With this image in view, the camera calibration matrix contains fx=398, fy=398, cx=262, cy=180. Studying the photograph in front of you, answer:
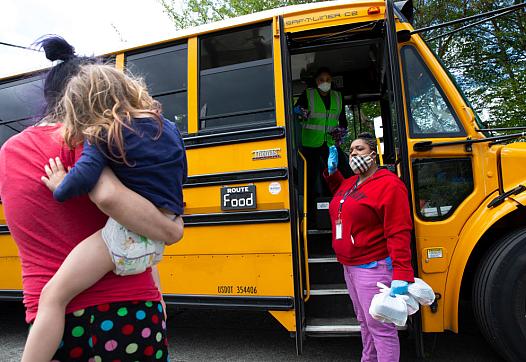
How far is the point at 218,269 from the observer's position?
298cm

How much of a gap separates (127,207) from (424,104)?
242cm

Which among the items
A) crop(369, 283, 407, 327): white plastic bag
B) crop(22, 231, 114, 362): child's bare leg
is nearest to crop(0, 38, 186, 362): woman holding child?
crop(22, 231, 114, 362): child's bare leg

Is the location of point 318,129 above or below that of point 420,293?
above

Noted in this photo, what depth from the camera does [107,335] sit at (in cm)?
107

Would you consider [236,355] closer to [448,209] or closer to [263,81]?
[448,209]

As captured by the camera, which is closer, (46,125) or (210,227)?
(46,125)

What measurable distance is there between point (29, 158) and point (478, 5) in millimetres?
8755

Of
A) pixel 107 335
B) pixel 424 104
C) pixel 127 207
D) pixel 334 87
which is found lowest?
pixel 107 335

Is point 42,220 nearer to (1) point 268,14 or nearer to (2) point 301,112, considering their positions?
(1) point 268,14

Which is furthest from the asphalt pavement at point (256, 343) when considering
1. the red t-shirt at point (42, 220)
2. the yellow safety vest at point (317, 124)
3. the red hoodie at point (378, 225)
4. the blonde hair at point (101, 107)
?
the blonde hair at point (101, 107)

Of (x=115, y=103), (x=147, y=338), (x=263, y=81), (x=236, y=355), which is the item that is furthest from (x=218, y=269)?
(x=115, y=103)

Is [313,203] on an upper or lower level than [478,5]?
lower

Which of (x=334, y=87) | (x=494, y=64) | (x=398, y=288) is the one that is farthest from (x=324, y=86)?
(x=494, y=64)

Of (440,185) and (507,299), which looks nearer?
(507,299)
